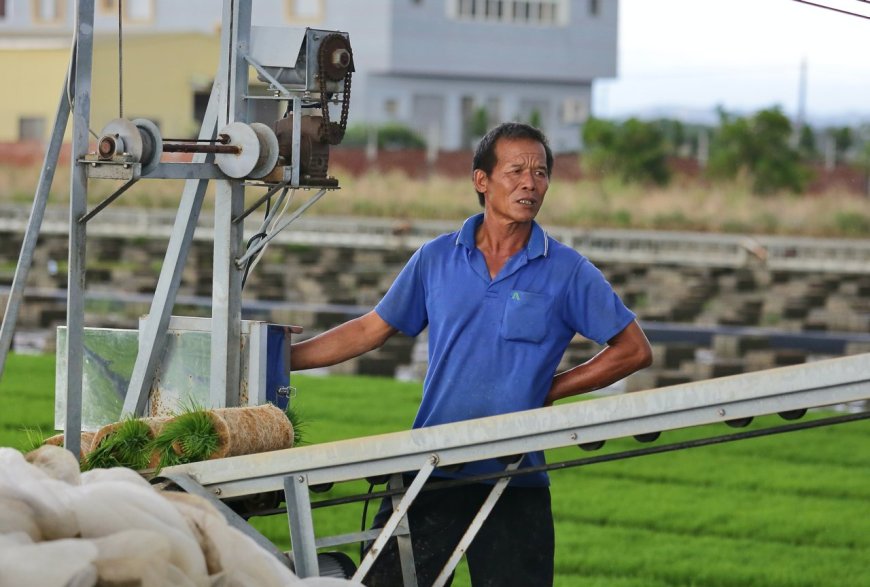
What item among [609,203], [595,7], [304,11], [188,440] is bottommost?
[609,203]

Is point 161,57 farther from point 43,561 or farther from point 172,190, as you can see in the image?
point 43,561

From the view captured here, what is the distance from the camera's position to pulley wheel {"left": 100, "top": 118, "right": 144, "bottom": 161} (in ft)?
11.8

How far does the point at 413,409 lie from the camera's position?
12.9 m

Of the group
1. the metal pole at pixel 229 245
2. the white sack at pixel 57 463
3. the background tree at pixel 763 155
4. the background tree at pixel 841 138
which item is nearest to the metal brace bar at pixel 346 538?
the metal pole at pixel 229 245

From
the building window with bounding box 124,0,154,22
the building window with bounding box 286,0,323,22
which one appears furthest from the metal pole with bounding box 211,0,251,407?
the building window with bounding box 124,0,154,22

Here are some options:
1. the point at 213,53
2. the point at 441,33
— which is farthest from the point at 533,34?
the point at 213,53

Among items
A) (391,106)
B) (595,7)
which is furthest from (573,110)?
(391,106)

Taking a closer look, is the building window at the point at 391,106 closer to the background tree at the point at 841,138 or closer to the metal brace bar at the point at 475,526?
the background tree at the point at 841,138

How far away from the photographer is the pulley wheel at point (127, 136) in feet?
11.8

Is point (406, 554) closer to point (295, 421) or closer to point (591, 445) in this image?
point (295, 421)

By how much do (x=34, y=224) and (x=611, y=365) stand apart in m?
1.57

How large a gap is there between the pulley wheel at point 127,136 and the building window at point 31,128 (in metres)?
41.3

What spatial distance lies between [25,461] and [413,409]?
31.9 feet

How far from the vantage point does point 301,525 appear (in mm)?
3543
